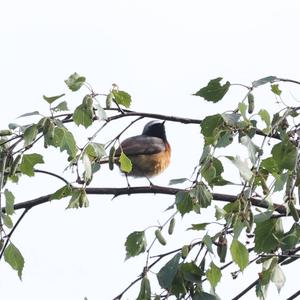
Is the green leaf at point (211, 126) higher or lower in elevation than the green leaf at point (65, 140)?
lower

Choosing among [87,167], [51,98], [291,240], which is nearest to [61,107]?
[51,98]

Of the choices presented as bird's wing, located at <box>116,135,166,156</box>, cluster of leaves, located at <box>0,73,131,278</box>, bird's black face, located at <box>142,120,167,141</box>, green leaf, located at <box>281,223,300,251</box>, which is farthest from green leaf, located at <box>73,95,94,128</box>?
bird's black face, located at <box>142,120,167,141</box>

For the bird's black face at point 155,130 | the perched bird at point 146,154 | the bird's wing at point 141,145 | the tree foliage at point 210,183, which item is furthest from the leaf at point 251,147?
the bird's black face at point 155,130

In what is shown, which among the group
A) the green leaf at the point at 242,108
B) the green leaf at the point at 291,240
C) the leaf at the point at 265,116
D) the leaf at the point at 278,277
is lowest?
the leaf at the point at 278,277

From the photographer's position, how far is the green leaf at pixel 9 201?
324 centimetres

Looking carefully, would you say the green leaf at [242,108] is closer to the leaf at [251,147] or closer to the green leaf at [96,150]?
the leaf at [251,147]

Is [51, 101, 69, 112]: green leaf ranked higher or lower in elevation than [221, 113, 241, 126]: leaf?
higher

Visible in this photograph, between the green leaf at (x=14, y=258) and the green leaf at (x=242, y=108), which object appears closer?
the green leaf at (x=242, y=108)

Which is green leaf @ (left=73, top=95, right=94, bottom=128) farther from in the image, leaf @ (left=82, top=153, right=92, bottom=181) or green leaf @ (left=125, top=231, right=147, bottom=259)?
green leaf @ (left=125, top=231, right=147, bottom=259)

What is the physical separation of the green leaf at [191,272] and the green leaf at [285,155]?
493 millimetres

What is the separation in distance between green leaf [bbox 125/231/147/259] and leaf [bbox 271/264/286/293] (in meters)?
0.60

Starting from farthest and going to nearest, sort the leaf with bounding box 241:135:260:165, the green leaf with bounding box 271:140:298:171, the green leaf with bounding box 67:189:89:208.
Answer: the green leaf with bounding box 67:189:89:208, the leaf with bounding box 241:135:260:165, the green leaf with bounding box 271:140:298:171

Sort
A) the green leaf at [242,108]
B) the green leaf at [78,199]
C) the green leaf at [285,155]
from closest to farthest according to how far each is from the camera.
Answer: the green leaf at [285,155]
the green leaf at [242,108]
the green leaf at [78,199]

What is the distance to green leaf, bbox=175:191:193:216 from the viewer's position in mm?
3090
